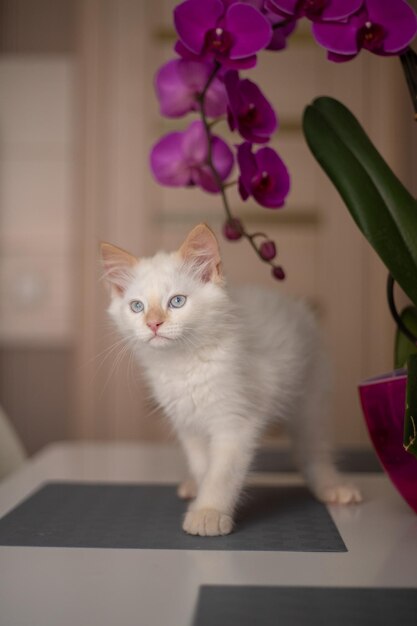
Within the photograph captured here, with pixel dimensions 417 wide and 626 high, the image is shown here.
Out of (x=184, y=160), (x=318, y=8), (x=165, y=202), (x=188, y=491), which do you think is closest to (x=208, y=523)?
(x=188, y=491)

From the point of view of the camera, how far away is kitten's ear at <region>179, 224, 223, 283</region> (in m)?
0.86

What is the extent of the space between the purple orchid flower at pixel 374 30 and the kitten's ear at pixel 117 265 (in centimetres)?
36

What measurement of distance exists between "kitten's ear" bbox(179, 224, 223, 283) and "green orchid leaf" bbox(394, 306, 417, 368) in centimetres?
24

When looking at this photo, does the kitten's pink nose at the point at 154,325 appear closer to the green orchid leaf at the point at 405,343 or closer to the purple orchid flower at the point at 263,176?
the purple orchid flower at the point at 263,176

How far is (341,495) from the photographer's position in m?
0.96

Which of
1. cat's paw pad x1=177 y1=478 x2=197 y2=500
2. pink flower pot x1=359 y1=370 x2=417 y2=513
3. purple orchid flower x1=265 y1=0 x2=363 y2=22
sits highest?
purple orchid flower x1=265 y1=0 x2=363 y2=22

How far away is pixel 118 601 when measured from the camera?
0.59 m

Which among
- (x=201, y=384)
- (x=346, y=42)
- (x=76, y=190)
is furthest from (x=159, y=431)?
(x=346, y=42)

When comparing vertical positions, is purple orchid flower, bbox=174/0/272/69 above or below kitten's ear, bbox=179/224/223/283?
above

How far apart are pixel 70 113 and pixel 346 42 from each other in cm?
207

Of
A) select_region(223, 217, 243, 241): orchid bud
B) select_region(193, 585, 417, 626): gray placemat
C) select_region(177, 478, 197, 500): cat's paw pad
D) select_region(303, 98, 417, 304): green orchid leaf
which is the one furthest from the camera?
select_region(177, 478, 197, 500): cat's paw pad

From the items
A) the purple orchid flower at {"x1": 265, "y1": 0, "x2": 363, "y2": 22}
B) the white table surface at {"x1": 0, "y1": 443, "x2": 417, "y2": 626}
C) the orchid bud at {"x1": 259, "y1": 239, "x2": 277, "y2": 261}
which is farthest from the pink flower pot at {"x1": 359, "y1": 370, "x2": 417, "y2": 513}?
the purple orchid flower at {"x1": 265, "y1": 0, "x2": 363, "y2": 22}

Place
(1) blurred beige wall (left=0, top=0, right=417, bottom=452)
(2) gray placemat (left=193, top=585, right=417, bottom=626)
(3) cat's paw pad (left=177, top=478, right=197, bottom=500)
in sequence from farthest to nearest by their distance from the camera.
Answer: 1. (1) blurred beige wall (left=0, top=0, right=417, bottom=452)
2. (3) cat's paw pad (left=177, top=478, right=197, bottom=500)
3. (2) gray placemat (left=193, top=585, right=417, bottom=626)

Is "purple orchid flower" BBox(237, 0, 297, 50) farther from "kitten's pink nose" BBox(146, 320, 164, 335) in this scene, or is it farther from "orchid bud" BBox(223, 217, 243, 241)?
"kitten's pink nose" BBox(146, 320, 164, 335)
